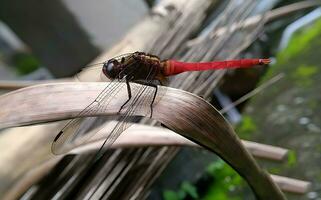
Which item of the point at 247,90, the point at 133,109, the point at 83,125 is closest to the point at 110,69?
A: the point at 83,125

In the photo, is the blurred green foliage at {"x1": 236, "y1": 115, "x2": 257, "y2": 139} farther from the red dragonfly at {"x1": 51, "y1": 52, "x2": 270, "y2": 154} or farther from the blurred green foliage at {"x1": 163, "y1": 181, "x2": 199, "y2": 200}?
the red dragonfly at {"x1": 51, "y1": 52, "x2": 270, "y2": 154}

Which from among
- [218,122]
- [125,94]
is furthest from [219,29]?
[218,122]

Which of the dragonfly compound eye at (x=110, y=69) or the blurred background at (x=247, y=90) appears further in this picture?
the blurred background at (x=247, y=90)

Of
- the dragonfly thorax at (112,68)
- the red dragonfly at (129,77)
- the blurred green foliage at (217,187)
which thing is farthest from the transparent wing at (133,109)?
the blurred green foliage at (217,187)

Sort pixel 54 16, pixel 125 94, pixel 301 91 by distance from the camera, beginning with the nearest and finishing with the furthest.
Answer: pixel 125 94 → pixel 301 91 → pixel 54 16

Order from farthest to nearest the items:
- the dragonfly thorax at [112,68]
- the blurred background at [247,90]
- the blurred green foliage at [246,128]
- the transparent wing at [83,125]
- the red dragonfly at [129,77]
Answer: the blurred green foliage at [246,128]
the blurred background at [247,90]
the dragonfly thorax at [112,68]
the red dragonfly at [129,77]
the transparent wing at [83,125]

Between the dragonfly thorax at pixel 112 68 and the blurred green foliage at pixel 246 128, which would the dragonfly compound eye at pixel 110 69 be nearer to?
the dragonfly thorax at pixel 112 68

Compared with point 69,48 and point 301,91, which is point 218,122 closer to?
point 301,91

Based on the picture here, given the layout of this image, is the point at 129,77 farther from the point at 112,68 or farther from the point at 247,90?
the point at 247,90

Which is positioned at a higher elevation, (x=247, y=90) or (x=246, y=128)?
(x=246, y=128)

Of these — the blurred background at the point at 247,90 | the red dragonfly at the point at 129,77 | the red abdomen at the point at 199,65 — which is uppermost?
the red dragonfly at the point at 129,77

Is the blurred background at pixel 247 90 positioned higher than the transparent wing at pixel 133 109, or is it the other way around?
the transparent wing at pixel 133 109
